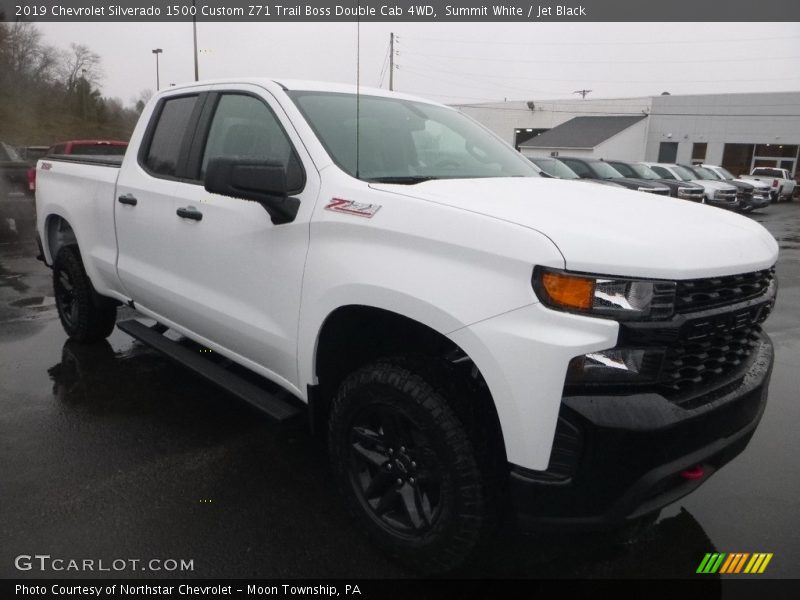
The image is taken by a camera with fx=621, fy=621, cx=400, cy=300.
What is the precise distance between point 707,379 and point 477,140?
1.92 m

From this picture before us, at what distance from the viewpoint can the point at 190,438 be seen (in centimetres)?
351

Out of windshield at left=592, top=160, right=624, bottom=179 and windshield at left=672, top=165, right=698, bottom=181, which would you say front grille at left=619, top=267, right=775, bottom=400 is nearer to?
windshield at left=592, top=160, right=624, bottom=179

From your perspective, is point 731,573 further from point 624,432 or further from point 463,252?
point 463,252

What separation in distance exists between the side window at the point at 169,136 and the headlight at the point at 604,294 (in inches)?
98.0

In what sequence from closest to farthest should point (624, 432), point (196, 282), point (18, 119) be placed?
point (624, 432) → point (196, 282) → point (18, 119)

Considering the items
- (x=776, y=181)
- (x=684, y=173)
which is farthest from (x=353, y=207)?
(x=776, y=181)

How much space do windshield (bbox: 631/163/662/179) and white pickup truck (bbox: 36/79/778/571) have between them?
54.5 feet

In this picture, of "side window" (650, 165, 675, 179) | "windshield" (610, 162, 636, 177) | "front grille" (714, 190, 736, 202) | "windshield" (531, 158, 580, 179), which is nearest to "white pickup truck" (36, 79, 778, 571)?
"windshield" (531, 158, 580, 179)

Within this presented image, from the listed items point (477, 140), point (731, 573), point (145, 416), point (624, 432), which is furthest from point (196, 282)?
point (731, 573)

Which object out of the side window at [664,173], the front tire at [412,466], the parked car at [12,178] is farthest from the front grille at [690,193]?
the front tire at [412,466]

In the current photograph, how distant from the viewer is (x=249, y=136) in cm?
314

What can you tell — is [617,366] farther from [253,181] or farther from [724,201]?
[724,201]

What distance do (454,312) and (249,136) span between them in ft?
5.54

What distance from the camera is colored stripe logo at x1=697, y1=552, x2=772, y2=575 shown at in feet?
8.28
